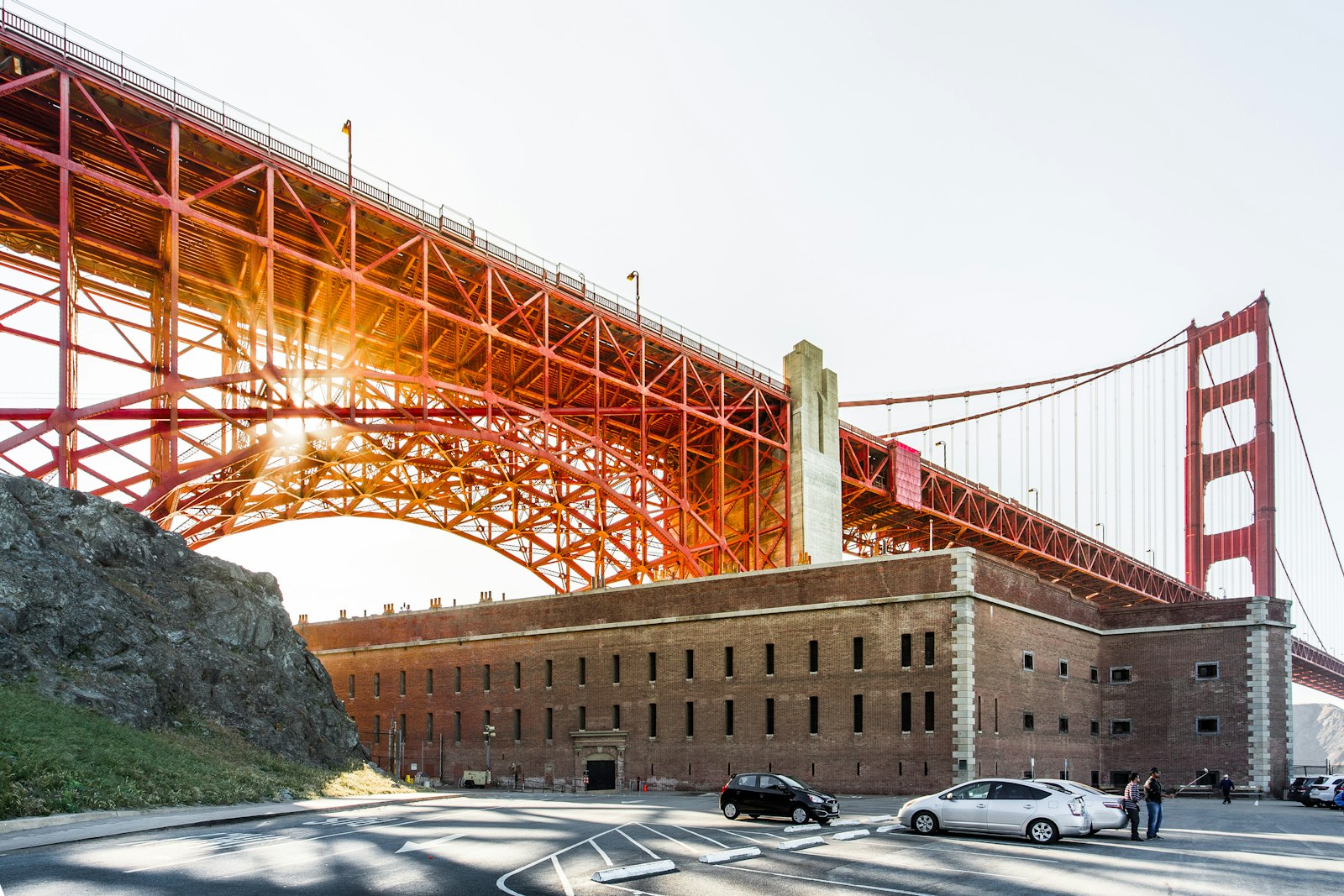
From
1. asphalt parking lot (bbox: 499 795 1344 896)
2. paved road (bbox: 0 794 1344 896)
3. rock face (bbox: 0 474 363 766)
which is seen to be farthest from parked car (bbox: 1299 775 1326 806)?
rock face (bbox: 0 474 363 766)

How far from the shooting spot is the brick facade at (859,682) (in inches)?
1679

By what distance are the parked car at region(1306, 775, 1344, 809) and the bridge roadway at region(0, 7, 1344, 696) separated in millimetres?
31164

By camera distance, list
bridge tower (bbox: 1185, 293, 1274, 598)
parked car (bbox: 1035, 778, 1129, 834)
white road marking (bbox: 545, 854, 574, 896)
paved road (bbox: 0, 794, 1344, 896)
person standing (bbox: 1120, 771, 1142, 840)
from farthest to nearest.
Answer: bridge tower (bbox: 1185, 293, 1274, 598)
person standing (bbox: 1120, 771, 1142, 840)
parked car (bbox: 1035, 778, 1129, 834)
paved road (bbox: 0, 794, 1344, 896)
white road marking (bbox: 545, 854, 574, 896)

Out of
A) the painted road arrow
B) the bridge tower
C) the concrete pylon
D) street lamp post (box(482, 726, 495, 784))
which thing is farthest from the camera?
the bridge tower

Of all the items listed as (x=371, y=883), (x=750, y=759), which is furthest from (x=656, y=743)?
(x=371, y=883)

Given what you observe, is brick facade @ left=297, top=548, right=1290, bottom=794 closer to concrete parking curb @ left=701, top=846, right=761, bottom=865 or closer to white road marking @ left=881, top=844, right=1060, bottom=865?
white road marking @ left=881, top=844, right=1060, bottom=865

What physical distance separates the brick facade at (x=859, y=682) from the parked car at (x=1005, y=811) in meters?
14.5

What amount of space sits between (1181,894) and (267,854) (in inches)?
631

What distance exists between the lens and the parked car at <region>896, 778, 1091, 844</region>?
82.5 ft

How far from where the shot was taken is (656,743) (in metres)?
49.5

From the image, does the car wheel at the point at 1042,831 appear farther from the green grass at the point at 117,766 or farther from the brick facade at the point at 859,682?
the green grass at the point at 117,766

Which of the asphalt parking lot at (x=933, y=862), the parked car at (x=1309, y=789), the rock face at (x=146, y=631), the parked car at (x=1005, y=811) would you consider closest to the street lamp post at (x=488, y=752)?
the rock face at (x=146, y=631)

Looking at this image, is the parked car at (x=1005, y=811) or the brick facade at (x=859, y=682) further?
the brick facade at (x=859, y=682)

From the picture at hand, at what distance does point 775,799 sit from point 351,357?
29.7 metres
